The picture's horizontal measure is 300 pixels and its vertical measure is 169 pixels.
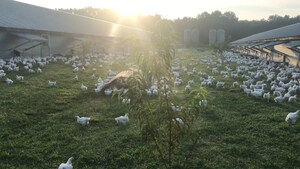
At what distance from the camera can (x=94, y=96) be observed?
12641 millimetres

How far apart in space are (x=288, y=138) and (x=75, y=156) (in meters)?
5.78

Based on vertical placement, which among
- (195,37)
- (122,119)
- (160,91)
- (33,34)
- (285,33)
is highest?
(195,37)

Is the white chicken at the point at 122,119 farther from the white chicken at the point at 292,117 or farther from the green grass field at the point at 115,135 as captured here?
the white chicken at the point at 292,117

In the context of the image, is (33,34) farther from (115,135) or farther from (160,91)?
(160,91)

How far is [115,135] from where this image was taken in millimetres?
7809

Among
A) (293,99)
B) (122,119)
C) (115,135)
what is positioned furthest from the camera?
(293,99)

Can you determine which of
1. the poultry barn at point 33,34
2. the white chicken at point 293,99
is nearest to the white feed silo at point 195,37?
Answer: the poultry barn at point 33,34

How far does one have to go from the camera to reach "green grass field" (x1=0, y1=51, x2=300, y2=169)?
627 centimetres

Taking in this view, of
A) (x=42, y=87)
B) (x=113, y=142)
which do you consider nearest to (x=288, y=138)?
(x=113, y=142)

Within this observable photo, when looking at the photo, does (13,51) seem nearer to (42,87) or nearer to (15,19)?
(15,19)

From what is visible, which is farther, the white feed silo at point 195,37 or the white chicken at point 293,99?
the white feed silo at point 195,37

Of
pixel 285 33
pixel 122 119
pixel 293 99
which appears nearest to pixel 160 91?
pixel 122 119

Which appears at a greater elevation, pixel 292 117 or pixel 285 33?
pixel 285 33

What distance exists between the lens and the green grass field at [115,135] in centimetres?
627
